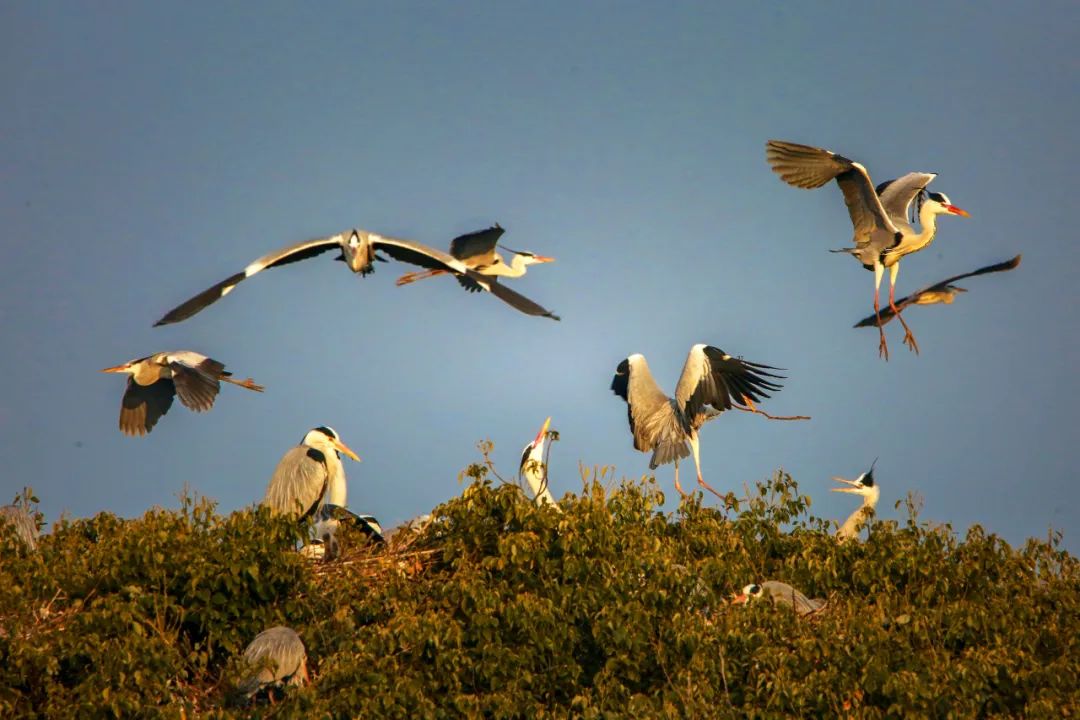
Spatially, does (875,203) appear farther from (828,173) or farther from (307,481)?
(307,481)

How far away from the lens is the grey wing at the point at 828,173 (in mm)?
13180

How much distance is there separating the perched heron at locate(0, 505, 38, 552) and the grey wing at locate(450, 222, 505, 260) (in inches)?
216

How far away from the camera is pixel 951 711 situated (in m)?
7.42

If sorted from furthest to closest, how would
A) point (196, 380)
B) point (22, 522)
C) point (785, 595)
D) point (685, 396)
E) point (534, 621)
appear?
point (196, 380) → point (685, 396) → point (22, 522) → point (785, 595) → point (534, 621)

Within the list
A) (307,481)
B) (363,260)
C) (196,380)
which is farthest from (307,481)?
(196,380)

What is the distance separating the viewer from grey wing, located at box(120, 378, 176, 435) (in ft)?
49.8

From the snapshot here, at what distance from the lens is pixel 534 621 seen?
324 inches

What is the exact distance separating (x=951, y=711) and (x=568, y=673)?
219 cm

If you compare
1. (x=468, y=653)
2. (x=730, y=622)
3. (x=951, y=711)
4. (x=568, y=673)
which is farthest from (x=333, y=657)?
(x=951, y=711)

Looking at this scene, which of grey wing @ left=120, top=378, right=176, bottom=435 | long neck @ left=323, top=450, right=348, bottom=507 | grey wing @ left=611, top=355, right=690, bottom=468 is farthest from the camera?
grey wing @ left=120, top=378, right=176, bottom=435

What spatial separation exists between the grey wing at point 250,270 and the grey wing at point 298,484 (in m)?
Result: 1.79

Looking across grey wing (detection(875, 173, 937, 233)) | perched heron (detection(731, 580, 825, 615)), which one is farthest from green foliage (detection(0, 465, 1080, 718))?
grey wing (detection(875, 173, 937, 233))

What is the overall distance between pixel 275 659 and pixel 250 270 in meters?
3.49

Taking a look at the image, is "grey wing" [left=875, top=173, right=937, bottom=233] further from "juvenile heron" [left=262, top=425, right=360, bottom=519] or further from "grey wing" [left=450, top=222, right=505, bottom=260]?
"juvenile heron" [left=262, top=425, right=360, bottom=519]
